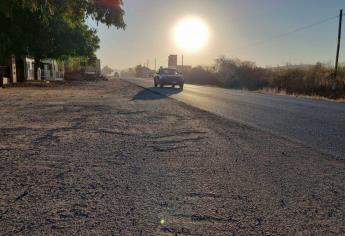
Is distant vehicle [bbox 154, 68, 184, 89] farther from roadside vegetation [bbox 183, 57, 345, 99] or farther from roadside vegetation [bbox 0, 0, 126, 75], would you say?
roadside vegetation [bbox 183, 57, 345, 99]

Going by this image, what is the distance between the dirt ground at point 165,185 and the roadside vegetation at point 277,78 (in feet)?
96.6

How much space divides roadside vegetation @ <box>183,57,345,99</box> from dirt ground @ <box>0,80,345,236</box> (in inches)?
1159

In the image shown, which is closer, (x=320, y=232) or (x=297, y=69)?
(x=320, y=232)

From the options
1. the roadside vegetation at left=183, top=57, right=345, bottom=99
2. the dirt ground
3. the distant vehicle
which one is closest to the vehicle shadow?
the distant vehicle

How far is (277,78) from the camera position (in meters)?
52.7

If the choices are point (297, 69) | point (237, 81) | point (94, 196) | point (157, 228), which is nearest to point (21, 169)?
point (94, 196)

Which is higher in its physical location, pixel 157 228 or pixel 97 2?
pixel 97 2

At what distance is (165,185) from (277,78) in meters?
50.7

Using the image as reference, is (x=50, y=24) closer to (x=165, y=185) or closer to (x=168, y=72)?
(x=168, y=72)

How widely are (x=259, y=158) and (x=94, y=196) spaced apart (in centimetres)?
297

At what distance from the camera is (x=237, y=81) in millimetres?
60750

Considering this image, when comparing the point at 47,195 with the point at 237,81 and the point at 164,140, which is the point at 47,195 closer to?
the point at 164,140

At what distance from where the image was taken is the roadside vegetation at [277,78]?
40344 mm

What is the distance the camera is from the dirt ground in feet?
10.9
